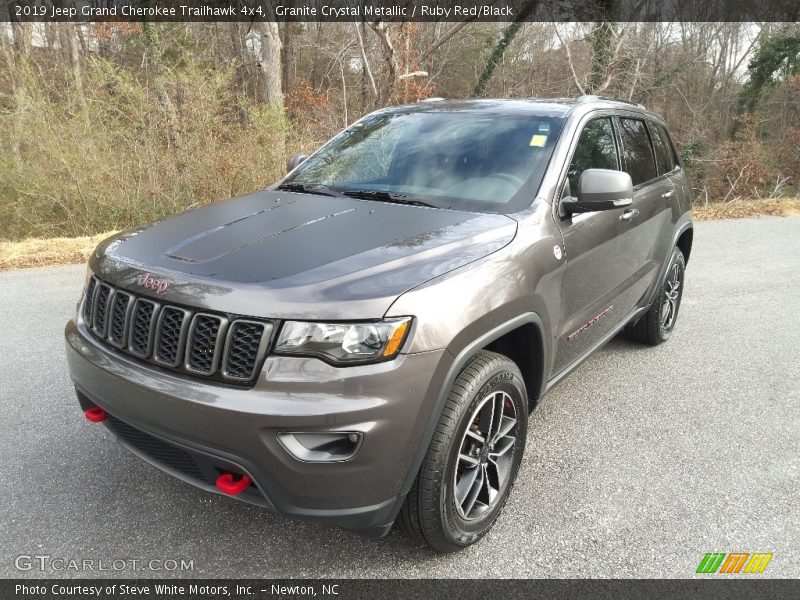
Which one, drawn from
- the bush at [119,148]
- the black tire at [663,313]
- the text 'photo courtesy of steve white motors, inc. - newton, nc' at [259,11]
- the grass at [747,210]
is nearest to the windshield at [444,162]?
the black tire at [663,313]

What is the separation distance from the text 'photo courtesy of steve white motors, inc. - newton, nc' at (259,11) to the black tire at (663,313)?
11.9 metres

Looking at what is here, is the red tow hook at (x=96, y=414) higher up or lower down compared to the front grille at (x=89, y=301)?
lower down

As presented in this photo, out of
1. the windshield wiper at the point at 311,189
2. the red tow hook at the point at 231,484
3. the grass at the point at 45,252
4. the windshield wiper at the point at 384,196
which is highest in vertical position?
the windshield wiper at the point at 384,196

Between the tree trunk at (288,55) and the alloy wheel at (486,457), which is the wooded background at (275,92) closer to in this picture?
the tree trunk at (288,55)

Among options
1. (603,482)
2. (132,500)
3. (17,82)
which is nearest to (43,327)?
(132,500)

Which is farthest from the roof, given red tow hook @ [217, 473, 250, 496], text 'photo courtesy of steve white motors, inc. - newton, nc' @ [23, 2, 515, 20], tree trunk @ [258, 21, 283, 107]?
tree trunk @ [258, 21, 283, 107]

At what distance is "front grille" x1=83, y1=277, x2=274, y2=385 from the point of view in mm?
1966

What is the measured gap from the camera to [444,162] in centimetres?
327

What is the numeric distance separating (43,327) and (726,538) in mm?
5244

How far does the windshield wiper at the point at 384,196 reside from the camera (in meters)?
2.96

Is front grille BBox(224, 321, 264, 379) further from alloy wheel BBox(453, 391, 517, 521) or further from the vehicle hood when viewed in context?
alloy wheel BBox(453, 391, 517, 521)

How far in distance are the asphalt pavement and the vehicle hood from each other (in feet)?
3.63

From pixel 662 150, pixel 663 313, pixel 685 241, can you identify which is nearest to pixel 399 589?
pixel 663 313

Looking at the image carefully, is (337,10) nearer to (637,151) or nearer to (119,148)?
(119,148)
